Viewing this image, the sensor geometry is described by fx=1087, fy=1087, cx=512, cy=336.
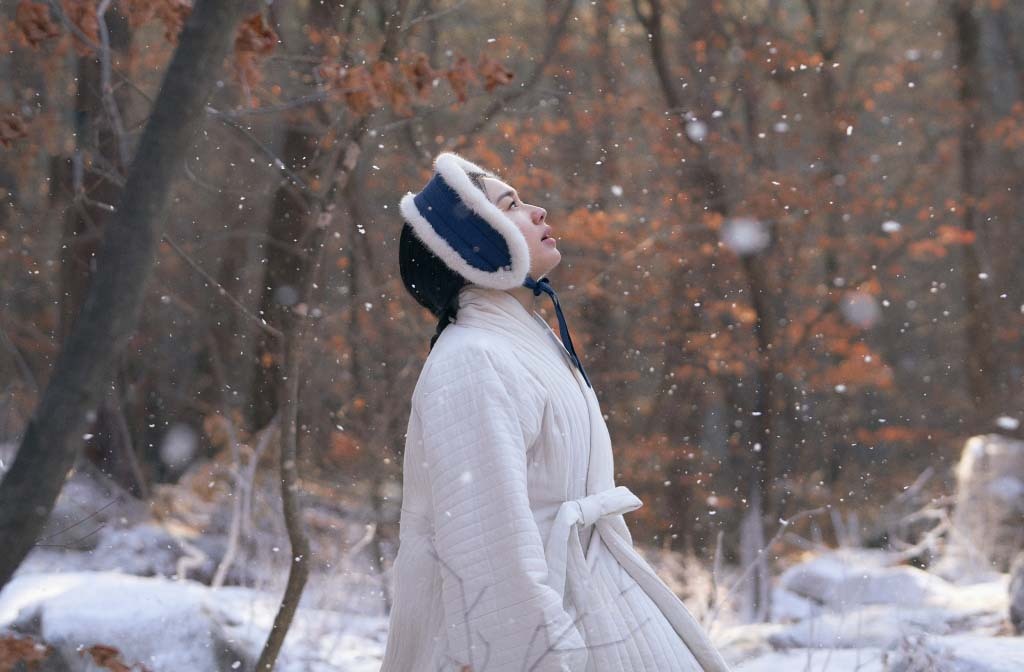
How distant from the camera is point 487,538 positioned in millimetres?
1915

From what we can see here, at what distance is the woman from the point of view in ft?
6.23

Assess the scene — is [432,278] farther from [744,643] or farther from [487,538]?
[744,643]

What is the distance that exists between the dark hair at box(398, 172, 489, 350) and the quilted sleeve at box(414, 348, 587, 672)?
30 centimetres

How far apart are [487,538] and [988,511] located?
722 cm

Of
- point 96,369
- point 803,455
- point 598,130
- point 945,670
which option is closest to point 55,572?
point 96,369

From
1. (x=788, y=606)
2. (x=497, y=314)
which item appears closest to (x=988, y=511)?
(x=788, y=606)

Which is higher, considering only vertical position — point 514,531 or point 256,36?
point 256,36

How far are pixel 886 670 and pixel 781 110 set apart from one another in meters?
8.65

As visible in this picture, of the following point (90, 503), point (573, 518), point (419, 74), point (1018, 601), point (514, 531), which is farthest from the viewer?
point (90, 503)

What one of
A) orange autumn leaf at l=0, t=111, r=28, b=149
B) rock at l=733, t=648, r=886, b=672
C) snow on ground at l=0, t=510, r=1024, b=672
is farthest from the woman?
rock at l=733, t=648, r=886, b=672

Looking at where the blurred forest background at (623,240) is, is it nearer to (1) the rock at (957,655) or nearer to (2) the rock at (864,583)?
(2) the rock at (864,583)

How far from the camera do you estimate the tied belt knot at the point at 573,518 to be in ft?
6.70

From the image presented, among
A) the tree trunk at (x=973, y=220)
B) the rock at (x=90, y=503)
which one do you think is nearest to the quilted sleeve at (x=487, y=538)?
the rock at (x=90, y=503)

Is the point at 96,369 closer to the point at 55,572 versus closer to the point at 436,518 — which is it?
the point at 436,518
